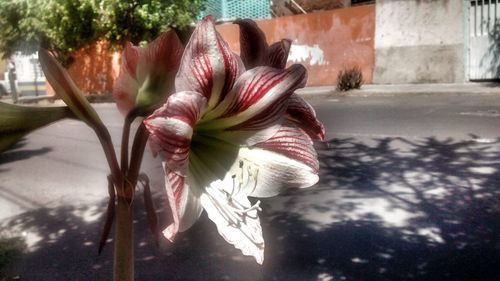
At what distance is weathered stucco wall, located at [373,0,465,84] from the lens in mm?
13898

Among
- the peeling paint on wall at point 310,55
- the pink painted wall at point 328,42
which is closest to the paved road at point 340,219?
the pink painted wall at point 328,42

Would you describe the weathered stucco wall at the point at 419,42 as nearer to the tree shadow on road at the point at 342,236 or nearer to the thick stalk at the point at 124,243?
the tree shadow on road at the point at 342,236

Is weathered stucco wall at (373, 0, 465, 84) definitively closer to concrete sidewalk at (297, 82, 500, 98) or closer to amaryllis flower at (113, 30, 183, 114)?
concrete sidewalk at (297, 82, 500, 98)

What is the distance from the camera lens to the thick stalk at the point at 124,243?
1.42 ft

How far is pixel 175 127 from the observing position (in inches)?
16.9

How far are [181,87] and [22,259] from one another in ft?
13.6

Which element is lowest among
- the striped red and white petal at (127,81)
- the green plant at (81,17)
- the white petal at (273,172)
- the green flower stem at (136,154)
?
the white petal at (273,172)

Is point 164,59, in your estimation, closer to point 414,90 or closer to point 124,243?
point 124,243

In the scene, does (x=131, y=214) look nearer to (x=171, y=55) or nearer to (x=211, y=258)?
(x=171, y=55)

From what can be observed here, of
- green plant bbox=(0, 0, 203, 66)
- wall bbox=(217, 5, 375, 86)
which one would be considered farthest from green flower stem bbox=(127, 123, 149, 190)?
wall bbox=(217, 5, 375, 86)

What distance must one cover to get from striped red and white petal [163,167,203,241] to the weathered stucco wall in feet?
47.8

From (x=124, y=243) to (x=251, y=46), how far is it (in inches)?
8.5

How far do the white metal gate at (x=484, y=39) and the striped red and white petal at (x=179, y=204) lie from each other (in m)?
14.4

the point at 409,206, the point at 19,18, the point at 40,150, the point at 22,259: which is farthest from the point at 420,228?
the point at 19,18
